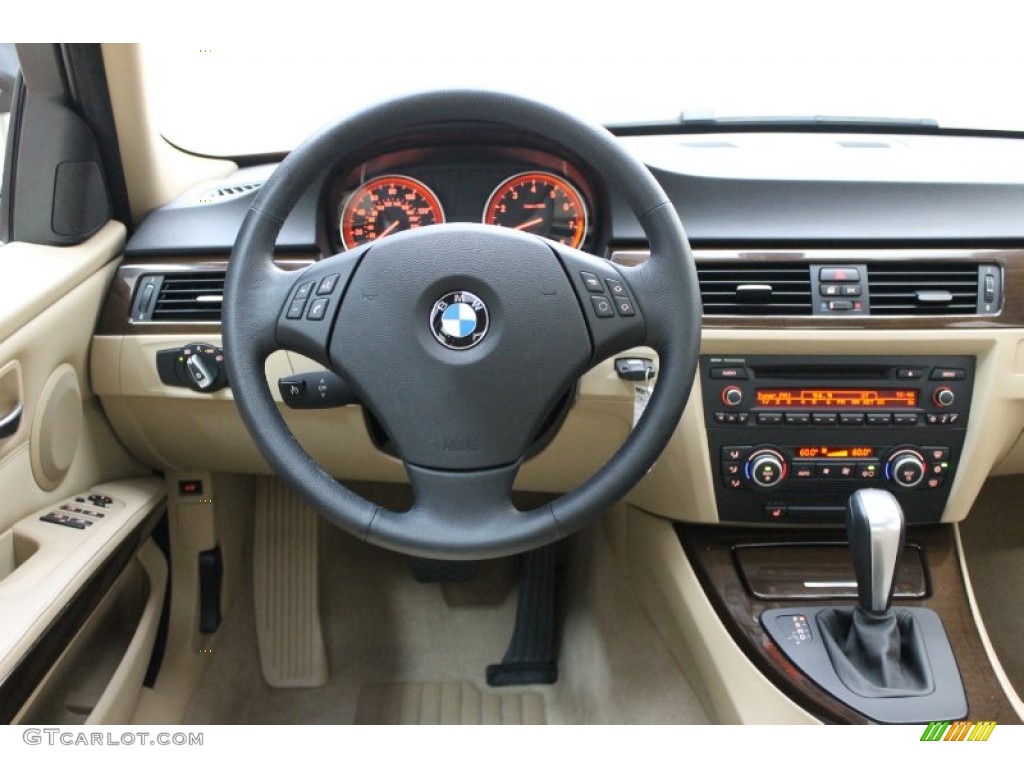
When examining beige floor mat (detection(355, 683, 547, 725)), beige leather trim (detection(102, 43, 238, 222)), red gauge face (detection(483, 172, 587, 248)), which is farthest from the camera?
beige floor mat (detection(355, 683, 547, 725))

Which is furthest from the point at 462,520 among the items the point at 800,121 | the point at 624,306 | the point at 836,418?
the point at 800,121

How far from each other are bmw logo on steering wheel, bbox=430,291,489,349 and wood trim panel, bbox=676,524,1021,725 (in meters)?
0.70

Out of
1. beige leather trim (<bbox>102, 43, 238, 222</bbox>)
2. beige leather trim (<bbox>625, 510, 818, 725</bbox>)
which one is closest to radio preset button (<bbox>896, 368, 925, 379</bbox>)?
beige leather trim (<bbox>625, 510, 818, 725</bbox>)

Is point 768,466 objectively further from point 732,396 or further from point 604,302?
point 604,302

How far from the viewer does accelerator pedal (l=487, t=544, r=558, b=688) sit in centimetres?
180

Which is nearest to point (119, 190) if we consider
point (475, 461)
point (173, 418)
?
point (173, 418)

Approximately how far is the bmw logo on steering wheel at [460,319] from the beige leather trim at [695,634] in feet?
2.30

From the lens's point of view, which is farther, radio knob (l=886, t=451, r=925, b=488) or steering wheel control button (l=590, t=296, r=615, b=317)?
radio knob (l=886, t=451, r=925, b=488)

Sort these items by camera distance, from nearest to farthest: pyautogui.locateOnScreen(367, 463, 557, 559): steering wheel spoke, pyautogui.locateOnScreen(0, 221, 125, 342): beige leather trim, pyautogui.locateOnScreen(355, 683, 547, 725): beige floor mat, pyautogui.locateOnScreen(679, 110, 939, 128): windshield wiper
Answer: pyautogui.locateOnScreen(367, 463, 557, 559): steering wheel spoke → pyautogui.locateOnScreen(0, 221, 125, 342): beige leather trim → pyautogui.locateOnScreen(679, 110, 939, 128): windshield wiper → pyautogui.locateOnScreen(355, 683, 547, 725): beige floor mat

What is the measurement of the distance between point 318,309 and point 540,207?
478 millimetres

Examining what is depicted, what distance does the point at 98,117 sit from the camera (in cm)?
144

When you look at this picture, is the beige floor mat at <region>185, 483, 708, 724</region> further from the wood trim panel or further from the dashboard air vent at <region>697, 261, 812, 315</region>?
the dashboard air vent at <region>697, 261, 812, 315</region>

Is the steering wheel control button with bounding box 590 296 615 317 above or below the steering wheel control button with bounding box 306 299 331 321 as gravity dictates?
above

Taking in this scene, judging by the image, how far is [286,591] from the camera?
1881 millimetres
